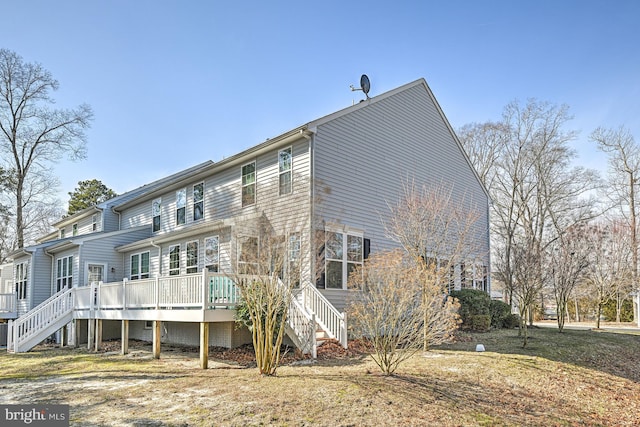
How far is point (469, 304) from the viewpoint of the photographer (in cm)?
1691

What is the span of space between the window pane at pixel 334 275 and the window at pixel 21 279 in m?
17.2

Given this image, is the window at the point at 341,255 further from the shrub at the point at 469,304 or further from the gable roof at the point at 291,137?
the shrub at the point at 469,304

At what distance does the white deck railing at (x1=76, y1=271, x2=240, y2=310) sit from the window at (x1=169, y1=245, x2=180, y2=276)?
3.55 m

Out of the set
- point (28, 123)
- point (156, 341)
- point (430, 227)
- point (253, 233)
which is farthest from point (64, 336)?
point (28, 123)

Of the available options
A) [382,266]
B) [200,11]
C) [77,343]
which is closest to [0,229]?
[77,343]

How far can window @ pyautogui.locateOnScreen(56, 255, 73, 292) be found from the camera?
2005 cm

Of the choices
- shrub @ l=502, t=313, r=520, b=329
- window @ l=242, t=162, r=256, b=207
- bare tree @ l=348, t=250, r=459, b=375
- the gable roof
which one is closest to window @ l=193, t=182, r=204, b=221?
the gable roof

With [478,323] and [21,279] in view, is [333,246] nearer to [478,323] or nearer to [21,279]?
[478,323]

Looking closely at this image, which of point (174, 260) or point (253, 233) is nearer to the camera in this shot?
point (253, 233)

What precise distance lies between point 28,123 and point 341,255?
86.5ft

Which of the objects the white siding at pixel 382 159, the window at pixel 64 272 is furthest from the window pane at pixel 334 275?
the window at pixel 64 272

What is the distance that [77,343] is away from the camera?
1586cm

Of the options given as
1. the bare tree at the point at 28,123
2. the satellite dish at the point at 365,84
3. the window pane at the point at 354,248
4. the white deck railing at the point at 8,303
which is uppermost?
the bare tree at the point at 28,123

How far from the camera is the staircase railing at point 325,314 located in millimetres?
11555
